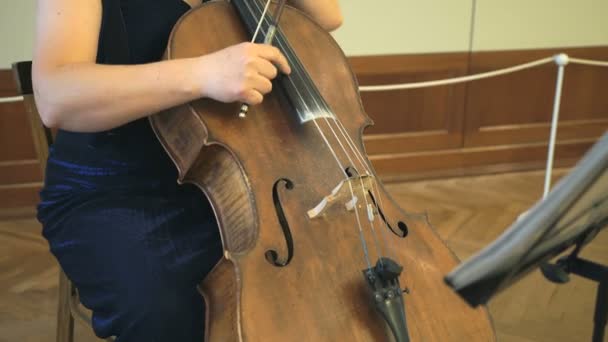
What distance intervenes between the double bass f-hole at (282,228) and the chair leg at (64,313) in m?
0.57

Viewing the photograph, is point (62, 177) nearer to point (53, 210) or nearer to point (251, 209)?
point (53, 210)

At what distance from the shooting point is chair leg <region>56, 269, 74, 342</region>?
1186mm

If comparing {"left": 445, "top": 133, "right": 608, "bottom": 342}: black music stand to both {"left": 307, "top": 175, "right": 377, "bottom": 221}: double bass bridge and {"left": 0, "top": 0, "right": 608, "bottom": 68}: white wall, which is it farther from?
{"left": 0, "top": 0, "right": 608, "bottom": 68}: white wall

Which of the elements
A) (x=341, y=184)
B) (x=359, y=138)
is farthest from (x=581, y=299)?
(x=341, y=184)

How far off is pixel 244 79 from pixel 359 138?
256 mm

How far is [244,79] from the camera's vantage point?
81cm

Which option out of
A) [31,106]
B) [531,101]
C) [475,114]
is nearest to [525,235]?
[31,106]

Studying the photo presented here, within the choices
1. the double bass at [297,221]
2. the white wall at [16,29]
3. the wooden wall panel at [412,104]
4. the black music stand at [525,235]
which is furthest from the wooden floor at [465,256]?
the black music stand at [525,235]

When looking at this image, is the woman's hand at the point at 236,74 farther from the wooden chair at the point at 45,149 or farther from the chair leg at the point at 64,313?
the chair leg at the point at 64,313

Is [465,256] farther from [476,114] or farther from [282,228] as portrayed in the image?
[282,228]

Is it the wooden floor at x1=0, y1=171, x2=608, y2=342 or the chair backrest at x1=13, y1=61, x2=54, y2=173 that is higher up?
the chair backrest at x1=13, y1=61, x2=54, y2=173

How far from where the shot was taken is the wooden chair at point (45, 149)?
3.58 ft

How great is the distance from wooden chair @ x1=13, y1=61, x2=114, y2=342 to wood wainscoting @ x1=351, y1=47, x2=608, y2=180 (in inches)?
66.4

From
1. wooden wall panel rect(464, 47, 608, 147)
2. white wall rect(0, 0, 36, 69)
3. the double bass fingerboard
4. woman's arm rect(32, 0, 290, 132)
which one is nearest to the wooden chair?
woman's arm rect(32, 0, 290, 132)
